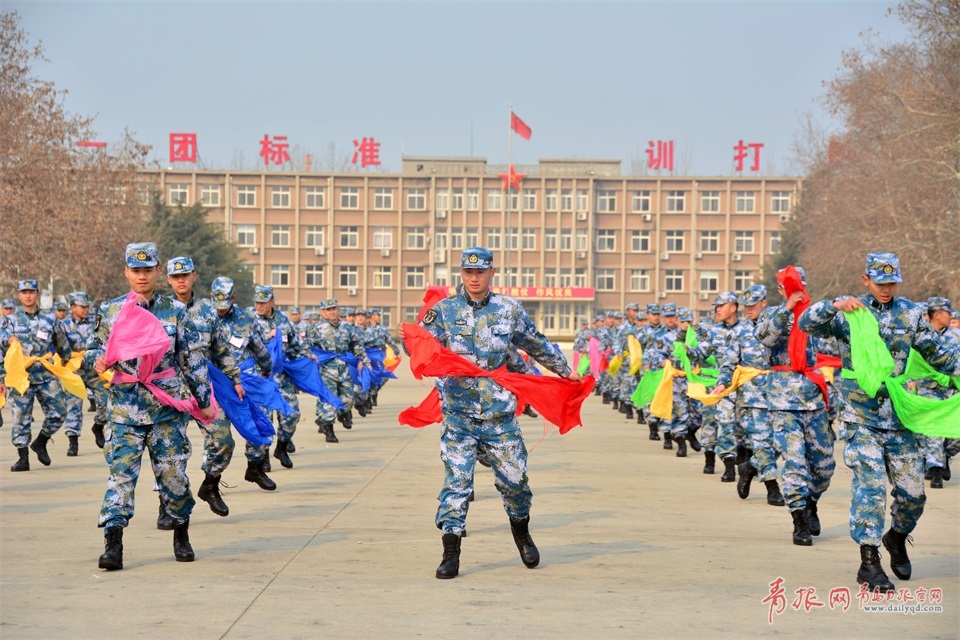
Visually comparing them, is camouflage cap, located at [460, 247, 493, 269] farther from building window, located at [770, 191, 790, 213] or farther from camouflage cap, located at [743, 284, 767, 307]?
building window, located at [770, 191, 790, 213]

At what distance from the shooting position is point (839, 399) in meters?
10.1

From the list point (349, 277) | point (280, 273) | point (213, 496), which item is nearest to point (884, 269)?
point (213, 496)

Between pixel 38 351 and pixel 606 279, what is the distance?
81.5 metres

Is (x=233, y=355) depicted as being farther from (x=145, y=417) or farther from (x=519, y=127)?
(x=519, y=127)

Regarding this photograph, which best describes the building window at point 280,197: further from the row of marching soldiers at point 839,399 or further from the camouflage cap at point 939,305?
the camouflage cap at point 939,305

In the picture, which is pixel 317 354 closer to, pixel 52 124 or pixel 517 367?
pixel 517 367

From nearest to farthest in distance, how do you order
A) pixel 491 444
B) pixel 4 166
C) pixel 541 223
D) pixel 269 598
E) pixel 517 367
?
pixel 269 598
pixel 491 444
pixel 517 367
pixel 4 166
pixel 541 223

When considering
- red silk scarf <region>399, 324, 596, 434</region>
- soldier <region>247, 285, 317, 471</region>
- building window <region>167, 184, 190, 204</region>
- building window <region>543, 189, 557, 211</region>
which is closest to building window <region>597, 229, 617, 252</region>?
building window <region>543, 189, 557, 211</region>

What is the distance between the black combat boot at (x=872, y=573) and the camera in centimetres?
805

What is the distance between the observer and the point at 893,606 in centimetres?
768

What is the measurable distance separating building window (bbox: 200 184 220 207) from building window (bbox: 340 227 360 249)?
9368mm

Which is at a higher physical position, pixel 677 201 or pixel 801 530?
pixel 677 201

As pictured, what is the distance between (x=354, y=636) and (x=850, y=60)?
134ft

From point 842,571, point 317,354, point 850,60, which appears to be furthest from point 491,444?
point 850,60
